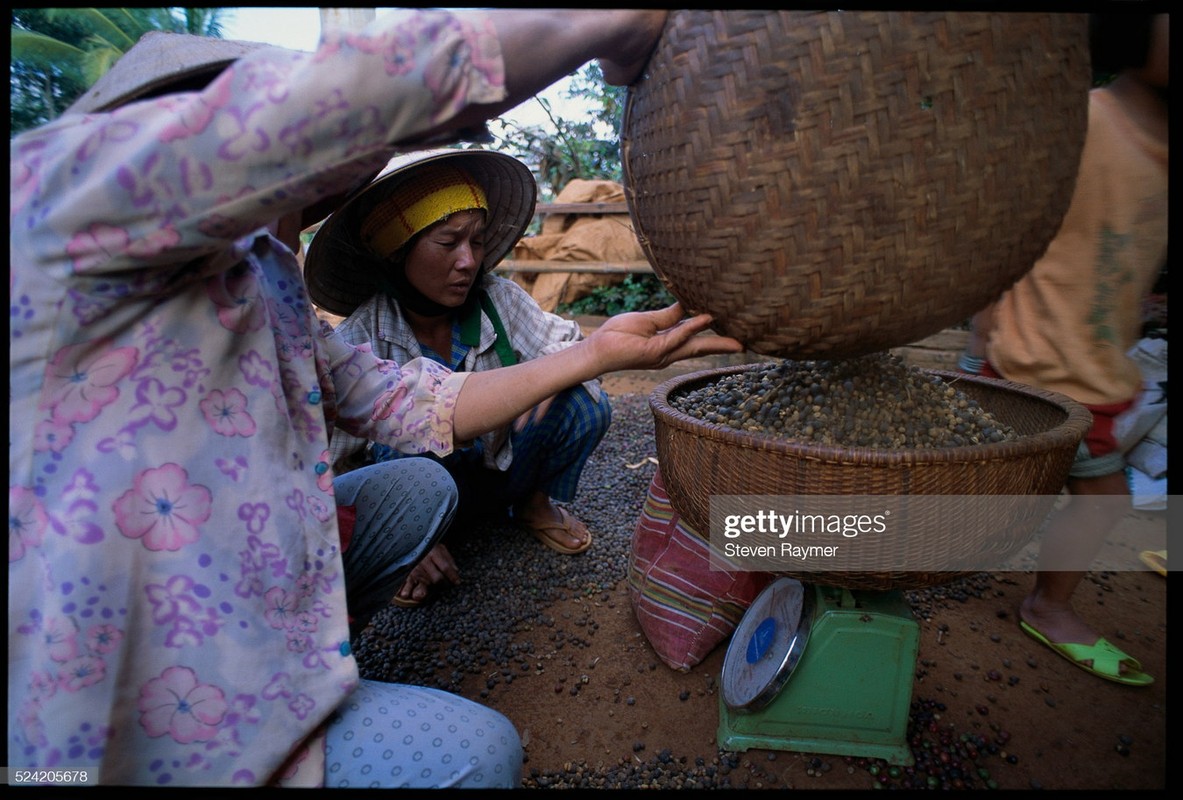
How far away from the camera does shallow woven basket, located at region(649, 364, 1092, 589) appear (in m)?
1.33

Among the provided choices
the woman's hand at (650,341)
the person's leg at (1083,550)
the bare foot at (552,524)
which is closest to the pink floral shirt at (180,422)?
the woman's hand at (650,341)

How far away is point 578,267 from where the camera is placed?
784 cm

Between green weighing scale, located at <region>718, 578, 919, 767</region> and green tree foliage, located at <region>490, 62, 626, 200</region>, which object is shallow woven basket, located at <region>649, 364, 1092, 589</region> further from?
green tree foliage, located at <region>490, 62, 626, 200</region>

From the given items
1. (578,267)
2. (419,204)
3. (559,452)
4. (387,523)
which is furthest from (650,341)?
(578,267)

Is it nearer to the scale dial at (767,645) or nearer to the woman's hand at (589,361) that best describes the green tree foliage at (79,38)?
the woman's hand at (589,361)

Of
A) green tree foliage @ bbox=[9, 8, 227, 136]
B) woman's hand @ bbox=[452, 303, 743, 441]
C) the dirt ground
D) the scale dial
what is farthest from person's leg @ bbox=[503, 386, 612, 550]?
green tree foliage @ bbox=[9, 8, 227, 136]

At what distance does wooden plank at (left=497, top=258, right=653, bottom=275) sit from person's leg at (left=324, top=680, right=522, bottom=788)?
637 centimetres

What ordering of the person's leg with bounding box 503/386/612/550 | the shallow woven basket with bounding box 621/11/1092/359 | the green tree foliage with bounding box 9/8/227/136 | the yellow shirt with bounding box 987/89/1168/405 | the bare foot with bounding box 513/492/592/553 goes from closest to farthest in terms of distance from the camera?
the shallow woven basket with bounding box 621/11/1092/359 < the yellow shirt with bounding box 987/89/1168/405 < the person's leg with bounding box 503/386/612/550 < the bare foot with bounding box 513/492/592/553 < the green tree foliage with bounding box 9/8/227/136

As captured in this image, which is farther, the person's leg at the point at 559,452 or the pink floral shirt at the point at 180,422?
the person's leg at the point at 559,452

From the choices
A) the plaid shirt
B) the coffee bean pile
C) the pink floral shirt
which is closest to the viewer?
the pink floral shirt

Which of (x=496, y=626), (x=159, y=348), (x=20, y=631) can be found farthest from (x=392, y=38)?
(x=496, y=626)

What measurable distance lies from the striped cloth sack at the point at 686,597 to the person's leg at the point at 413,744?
3.39 feet

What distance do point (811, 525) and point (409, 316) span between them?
2027 millimetres

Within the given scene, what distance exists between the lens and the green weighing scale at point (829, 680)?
71.1 inches
